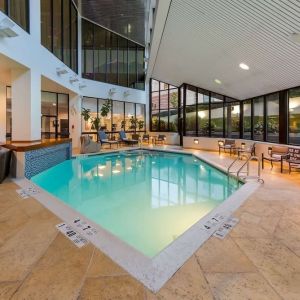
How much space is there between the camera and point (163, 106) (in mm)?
17844

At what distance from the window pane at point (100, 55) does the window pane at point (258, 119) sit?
9553mm

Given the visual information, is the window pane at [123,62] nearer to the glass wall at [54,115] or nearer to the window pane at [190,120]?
the glass wall at [54,115]

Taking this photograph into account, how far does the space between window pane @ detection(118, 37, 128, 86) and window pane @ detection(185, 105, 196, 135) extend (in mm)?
5224

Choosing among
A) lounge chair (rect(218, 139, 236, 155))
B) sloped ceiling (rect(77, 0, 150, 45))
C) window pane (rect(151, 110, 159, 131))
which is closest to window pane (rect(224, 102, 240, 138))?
lounge chair (rect(218, 139, 236, 155))

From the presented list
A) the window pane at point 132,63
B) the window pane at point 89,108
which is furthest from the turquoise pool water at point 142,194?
the window pane at point 132,63

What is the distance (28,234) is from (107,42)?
15.4 meters

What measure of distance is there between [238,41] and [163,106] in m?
11.5

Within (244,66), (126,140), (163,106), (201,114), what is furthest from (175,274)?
(163,106)

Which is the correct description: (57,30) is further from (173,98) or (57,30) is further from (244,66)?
(173,98)

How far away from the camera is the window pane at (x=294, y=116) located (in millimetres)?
8070

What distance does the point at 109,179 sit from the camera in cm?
732

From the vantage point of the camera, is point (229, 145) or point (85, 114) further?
point (85, 114)

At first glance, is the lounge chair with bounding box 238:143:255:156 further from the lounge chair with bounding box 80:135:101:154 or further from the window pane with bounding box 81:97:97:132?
the window pane with bounding box 81:97:97:132

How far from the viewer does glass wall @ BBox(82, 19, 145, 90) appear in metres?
14.6
